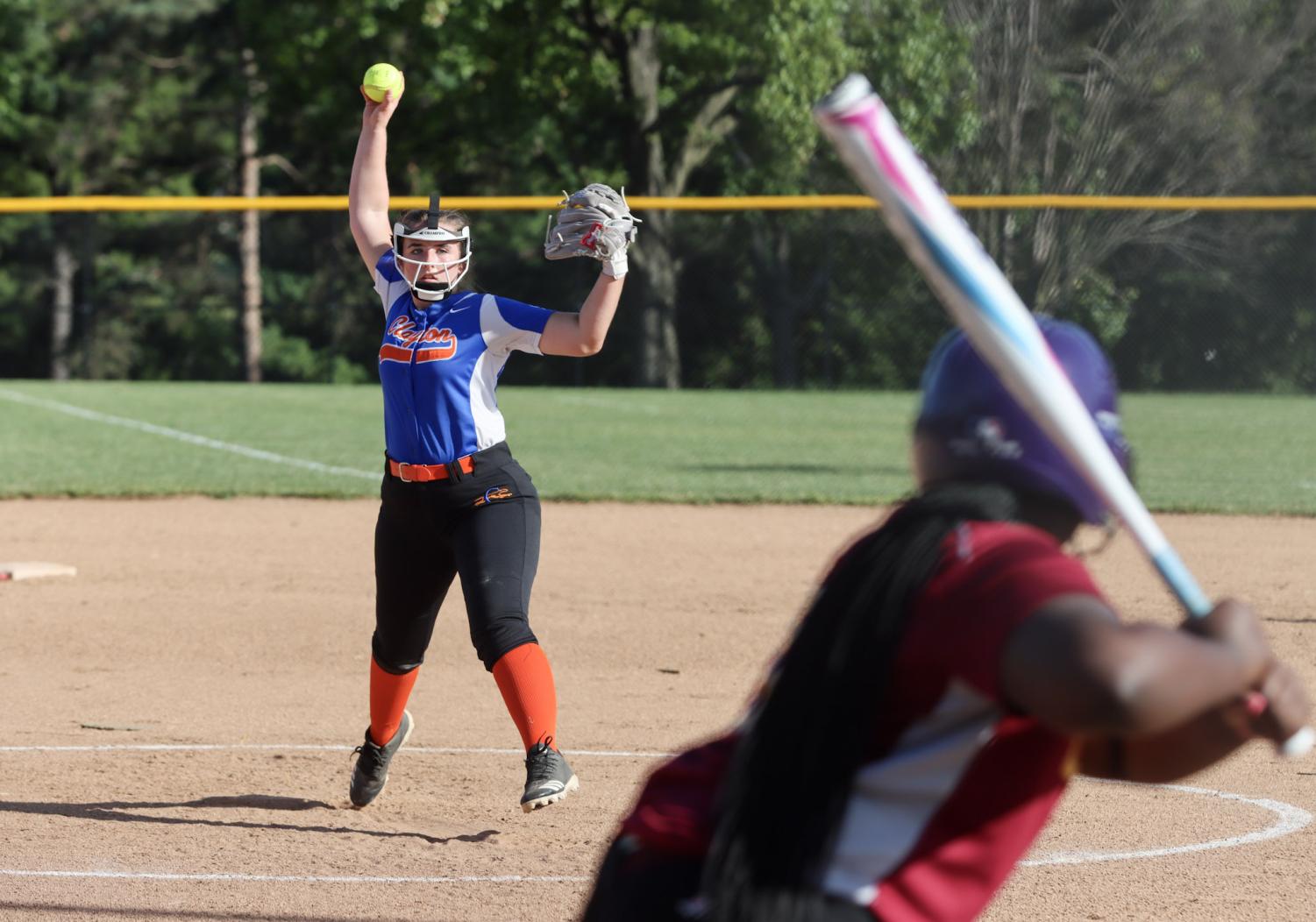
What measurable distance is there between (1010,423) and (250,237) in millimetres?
37136

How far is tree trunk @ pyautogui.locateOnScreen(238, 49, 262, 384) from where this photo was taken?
1310 inches

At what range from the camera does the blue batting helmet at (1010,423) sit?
1.96 metres

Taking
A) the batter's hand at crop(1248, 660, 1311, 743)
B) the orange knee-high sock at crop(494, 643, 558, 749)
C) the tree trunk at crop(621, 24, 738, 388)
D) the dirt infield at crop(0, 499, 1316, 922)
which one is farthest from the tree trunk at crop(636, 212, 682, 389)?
the batter's hand at crop(1248, 660, 1311, 743)

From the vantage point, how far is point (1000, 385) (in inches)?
77.4

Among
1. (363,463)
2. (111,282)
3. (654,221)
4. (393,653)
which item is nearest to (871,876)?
(393,653)

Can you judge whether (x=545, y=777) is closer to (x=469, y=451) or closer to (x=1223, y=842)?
(x=469, y=451)

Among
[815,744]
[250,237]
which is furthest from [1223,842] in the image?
[250,237]

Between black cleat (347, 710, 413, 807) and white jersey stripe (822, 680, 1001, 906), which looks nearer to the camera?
white jersey stripe (822, 680, 1001, 906)

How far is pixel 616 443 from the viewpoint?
1758 centimetres

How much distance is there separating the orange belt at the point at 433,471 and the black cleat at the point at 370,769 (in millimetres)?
895

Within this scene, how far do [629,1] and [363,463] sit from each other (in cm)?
2019

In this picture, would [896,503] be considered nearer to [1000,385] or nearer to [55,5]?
[1000,385]

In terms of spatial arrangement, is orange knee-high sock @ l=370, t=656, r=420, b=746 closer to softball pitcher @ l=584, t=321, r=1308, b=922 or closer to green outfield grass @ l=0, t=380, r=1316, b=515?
softball pitcher @ l=584, t=321, r=1308, b=922

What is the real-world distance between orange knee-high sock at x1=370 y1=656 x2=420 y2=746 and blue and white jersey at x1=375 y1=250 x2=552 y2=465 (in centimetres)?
76
